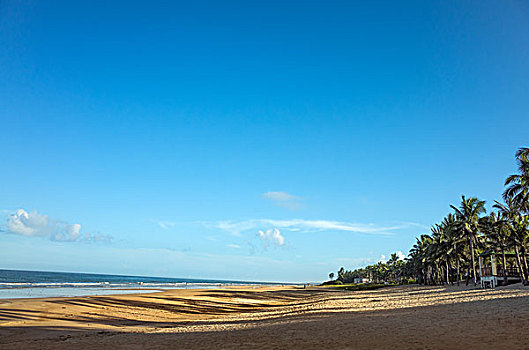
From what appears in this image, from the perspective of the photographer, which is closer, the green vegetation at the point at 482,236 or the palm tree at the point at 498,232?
the green vegetation at the point at 482,236

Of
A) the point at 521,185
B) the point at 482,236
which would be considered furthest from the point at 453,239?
the point at 521,185

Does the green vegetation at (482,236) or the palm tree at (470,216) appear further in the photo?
the palm tree at (470,216)

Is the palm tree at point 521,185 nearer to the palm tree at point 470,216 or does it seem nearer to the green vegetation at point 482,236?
the green vegetation at point 482,236

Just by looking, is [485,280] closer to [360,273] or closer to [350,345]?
[350,345]

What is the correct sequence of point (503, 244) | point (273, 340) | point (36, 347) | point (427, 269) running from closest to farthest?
1. point (273, 340)
2. point (36, 347)
3. point (503, 244)
4. point (427, 269)

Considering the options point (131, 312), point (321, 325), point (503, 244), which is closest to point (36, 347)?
point (321, 325)

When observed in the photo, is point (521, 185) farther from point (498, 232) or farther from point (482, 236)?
point (482, 236)

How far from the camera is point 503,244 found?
50.9 metres

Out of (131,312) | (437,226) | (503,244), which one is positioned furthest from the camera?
(437,226)

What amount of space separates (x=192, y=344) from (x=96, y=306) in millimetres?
25332

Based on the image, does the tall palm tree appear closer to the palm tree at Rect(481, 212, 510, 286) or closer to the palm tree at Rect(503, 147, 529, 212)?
the palm tree at Rect(481, 212, 510, 286)

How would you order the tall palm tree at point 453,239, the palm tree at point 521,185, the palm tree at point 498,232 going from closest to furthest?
the palm tree at point 521,185, the palm tree at point 498,232, the tall palm tree at point 453,239

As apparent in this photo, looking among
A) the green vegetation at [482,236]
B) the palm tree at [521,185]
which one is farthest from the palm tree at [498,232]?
the palm tree at [521,185]

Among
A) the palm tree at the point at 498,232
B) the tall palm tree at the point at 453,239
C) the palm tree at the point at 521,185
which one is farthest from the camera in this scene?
the tall palm tree at the point at 453,239
